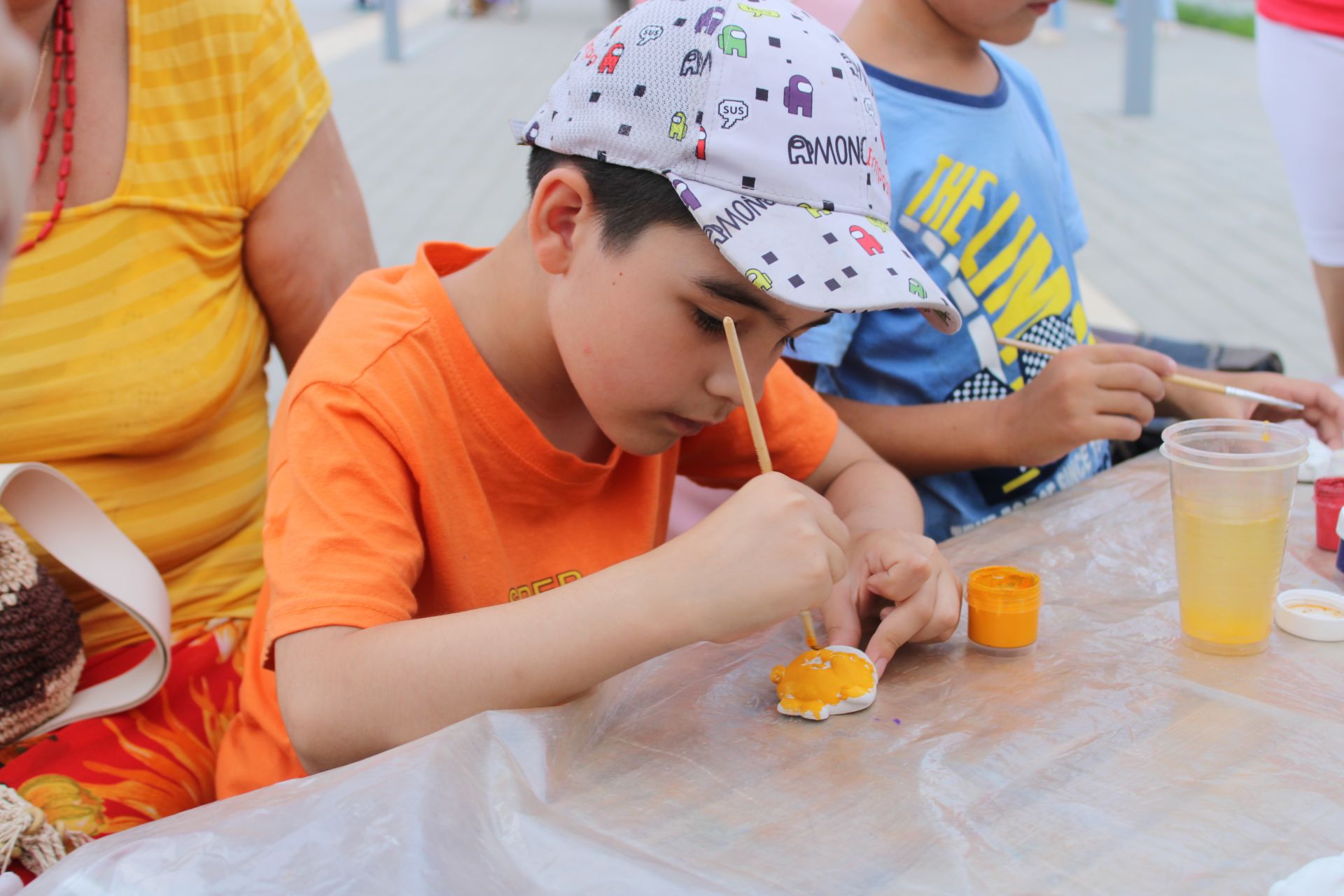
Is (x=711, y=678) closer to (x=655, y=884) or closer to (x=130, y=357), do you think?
(x=655, y=884)

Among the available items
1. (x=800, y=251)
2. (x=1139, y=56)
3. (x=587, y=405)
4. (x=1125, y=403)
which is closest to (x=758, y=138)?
(x=800, y=251)

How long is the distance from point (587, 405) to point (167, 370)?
52cm

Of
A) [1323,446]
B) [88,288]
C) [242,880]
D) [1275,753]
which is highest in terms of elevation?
[88,288]

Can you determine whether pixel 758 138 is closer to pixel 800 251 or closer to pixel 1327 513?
pixel 800 251

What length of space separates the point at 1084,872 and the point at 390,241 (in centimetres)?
493

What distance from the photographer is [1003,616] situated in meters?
1.12

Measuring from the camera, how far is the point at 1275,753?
0.94 m

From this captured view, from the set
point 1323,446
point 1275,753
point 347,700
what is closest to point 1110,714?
point 1275,753

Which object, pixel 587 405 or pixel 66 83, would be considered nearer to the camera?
pixel 587 405

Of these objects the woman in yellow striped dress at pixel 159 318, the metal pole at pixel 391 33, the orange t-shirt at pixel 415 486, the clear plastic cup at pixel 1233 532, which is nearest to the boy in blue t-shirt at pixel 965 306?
the orange t-shirt at pixel 415 486

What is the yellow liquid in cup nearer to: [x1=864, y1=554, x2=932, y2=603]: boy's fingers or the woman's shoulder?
[x1=864, y1=554, x2=932, y2=603]: boy's fingers

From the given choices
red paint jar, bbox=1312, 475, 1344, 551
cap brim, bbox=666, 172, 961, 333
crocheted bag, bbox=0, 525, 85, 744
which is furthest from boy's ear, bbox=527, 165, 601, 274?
red paint jar, bbox=1312, 475, 1344, 551

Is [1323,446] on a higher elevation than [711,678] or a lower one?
lower

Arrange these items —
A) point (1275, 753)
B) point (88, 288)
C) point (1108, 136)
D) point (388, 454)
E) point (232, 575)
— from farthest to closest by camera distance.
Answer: point (1108, 136), point (232, 575), point (88, 288), point (388, 454), point (1275, 753)
